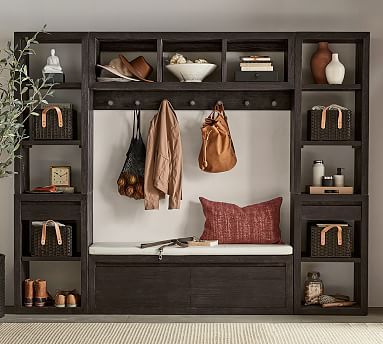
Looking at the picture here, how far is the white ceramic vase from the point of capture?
6105 millimetres

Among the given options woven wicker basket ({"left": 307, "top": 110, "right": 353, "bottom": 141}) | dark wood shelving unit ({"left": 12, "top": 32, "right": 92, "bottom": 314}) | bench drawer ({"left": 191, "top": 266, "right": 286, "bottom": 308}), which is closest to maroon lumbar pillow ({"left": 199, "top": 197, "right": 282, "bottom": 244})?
bench drawer ({"left": 191, "top": 266, "right": 286, "bottom": 308})

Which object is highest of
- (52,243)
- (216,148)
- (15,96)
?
(15,96)

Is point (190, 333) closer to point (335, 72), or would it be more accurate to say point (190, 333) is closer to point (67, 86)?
point (67, 86)

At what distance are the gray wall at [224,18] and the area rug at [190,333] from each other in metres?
1.05

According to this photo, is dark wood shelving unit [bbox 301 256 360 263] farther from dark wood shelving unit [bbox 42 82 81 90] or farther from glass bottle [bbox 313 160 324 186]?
dark wood shelving unit [bbox 42 82 81 90]

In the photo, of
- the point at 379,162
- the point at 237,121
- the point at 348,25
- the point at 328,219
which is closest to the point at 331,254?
the point at 328,219

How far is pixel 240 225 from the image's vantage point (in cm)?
629

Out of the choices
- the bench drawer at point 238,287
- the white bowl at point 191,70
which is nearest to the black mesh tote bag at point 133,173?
the white bowl at point 191,70

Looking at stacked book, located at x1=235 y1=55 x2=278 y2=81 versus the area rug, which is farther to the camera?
stacked book, located at x1=235 y1=55 x2=278 y2=81

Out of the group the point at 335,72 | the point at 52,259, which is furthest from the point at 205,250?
the point at 335,72

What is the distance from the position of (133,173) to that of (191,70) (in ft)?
2.94

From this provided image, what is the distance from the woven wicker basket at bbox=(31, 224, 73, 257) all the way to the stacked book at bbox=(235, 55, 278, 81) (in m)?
1.73

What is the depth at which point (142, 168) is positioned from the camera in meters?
6.29

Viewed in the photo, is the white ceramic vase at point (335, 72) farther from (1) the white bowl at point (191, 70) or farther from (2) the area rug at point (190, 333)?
(2) the area rug at point (190, 333)
